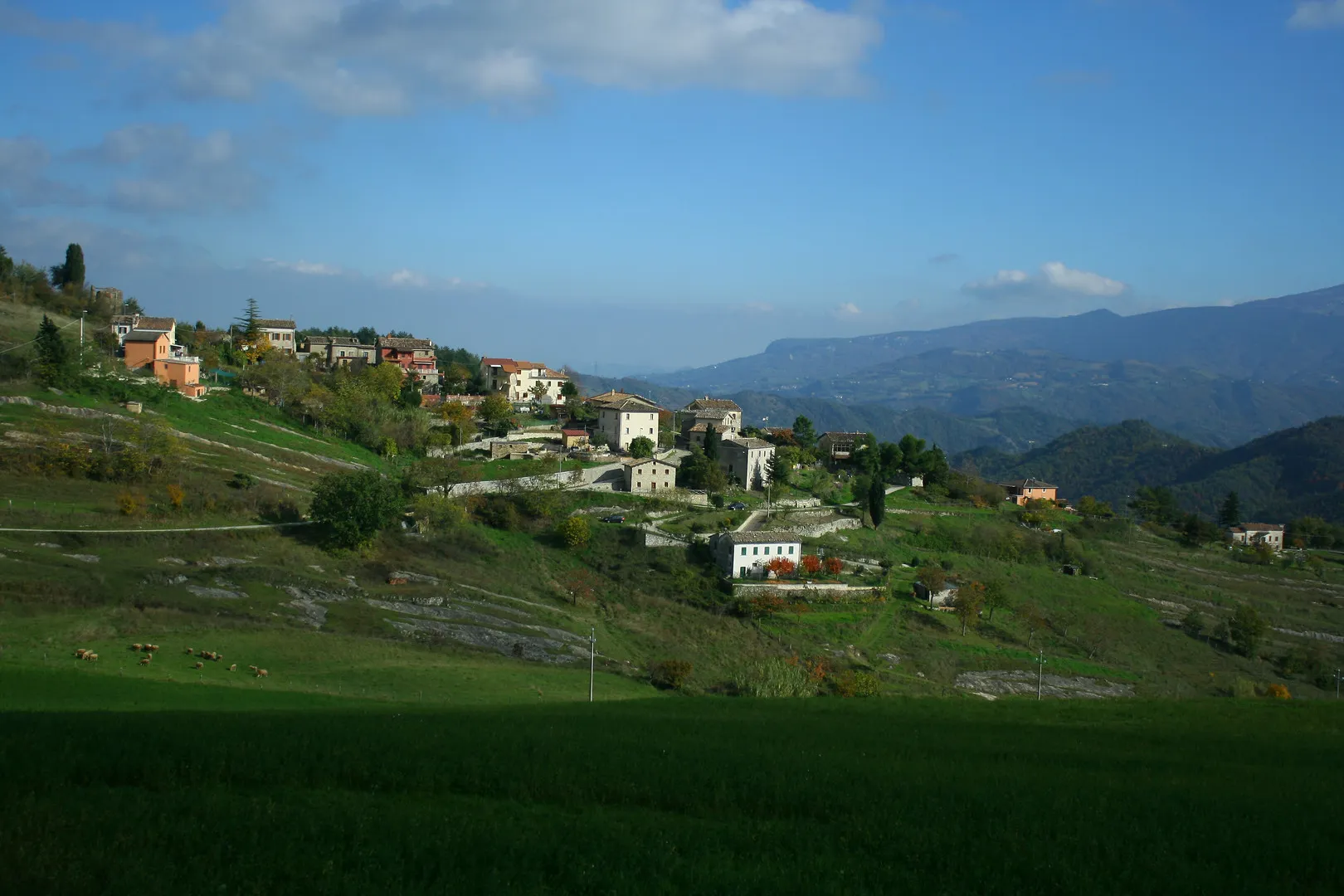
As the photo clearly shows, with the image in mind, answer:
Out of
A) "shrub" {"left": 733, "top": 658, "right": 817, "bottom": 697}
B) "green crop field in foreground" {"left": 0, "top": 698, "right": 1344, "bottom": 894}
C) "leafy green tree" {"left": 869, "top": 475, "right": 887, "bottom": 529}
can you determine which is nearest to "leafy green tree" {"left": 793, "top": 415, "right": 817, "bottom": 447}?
"leafy green tree" {"left": 869, "top": 475, "right": 887, "bottom": 529}

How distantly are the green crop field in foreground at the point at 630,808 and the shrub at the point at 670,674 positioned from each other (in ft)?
56.2

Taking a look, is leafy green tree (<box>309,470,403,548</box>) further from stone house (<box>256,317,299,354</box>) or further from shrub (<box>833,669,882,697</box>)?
stone house (<box>256,317,299,354</box>)

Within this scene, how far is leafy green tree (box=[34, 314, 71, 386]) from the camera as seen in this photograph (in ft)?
197

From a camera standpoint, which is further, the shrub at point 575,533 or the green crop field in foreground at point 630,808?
the shrub at point 575,533

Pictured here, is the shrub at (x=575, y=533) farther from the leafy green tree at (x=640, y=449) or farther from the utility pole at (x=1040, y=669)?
the utility pole at (x=1040, y=669)

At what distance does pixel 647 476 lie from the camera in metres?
71.9

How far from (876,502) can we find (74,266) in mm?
82370

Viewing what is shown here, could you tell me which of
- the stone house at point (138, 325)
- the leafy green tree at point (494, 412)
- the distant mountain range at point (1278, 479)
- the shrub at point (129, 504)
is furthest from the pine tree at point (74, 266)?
the distant mountain range at point (1278, 479)

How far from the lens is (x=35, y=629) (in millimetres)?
29109

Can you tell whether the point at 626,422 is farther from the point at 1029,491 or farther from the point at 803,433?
the point at 1029,491

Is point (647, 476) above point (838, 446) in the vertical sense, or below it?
below

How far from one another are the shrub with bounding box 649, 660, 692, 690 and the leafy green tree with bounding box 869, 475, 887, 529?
34717 millimetres

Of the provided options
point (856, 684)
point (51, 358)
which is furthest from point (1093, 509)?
point (51, 358)

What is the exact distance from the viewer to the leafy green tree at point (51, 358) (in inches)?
2359
